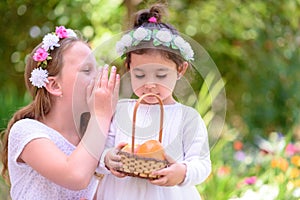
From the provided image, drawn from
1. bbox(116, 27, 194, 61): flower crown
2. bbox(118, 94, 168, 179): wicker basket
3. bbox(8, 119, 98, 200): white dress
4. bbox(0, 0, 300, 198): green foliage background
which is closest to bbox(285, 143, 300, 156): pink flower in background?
bbox(0, 0, 300, 198): green foliage background

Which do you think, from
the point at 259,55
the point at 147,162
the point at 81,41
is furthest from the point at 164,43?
the point at 259,55

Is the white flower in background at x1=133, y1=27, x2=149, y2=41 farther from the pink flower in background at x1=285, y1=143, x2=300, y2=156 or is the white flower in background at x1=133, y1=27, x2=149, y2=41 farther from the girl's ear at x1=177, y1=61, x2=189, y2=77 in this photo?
the pink flower in background at x1=285, y1=143, x2=300, y2=156

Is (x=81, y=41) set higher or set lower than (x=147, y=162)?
higher

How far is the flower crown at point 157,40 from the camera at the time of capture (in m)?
2.28

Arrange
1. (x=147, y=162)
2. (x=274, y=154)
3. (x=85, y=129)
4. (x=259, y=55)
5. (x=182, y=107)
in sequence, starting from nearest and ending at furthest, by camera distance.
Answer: (x=147, y=162) < (x=182, y=107) < (x=85, y=129) < (x=274, y=154) < (x=259, y=55)

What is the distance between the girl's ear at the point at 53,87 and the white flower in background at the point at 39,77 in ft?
0.07

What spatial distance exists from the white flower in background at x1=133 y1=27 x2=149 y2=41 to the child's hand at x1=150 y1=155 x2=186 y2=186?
417 mm

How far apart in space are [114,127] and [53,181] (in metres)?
0.31

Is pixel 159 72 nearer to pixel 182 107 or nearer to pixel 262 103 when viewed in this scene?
pixel 182 107

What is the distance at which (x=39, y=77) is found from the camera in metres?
2.64

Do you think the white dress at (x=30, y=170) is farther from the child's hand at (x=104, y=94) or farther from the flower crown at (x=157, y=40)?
the flower crown at (x=157, y=40)

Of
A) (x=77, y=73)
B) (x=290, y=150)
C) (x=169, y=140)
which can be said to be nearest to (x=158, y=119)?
(x=169, y=140)

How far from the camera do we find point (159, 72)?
2246 mm

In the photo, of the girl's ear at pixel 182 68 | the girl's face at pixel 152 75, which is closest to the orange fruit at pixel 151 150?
the girl's face at pixel 152 75
